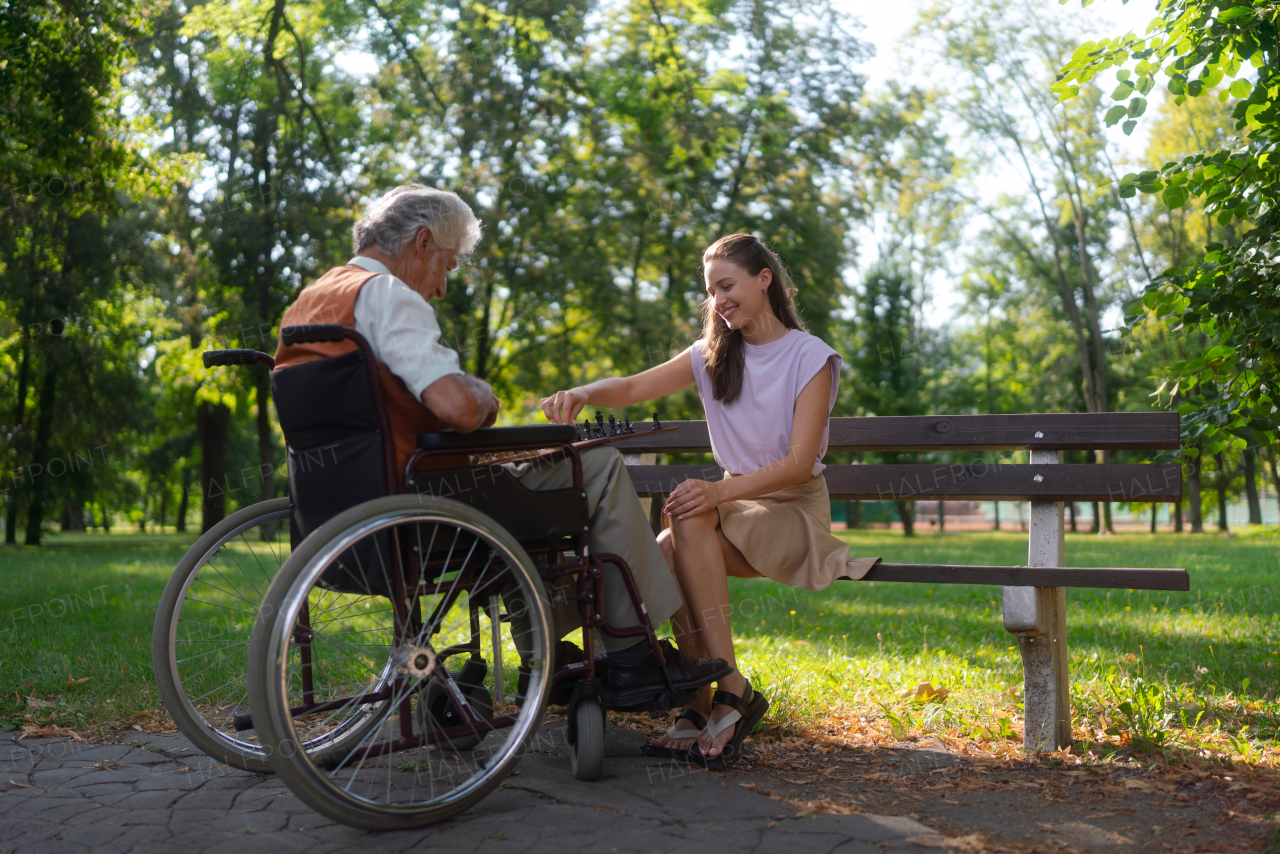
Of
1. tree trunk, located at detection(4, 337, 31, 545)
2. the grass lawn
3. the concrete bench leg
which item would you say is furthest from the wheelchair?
tree trunk, located at detection(4, 337, 31, 545)

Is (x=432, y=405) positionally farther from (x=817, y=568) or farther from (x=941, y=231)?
(x=941, y=231)

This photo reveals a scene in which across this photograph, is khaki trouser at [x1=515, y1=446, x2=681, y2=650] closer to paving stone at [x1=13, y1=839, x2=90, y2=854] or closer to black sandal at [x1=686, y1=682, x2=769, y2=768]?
black sandal at [x1=686, y1=682, x2=769, y2=768]

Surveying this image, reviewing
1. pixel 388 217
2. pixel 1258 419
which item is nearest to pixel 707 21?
pixel 1258 419

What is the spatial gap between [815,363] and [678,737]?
4.07 ft

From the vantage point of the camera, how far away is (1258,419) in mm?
3969

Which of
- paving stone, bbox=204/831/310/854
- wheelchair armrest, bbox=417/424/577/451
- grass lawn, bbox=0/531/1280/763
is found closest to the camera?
paving stone, bbox=204/831/310/854

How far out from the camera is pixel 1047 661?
3.20 metres

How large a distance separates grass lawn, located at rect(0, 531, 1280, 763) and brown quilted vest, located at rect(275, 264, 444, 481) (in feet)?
5.69

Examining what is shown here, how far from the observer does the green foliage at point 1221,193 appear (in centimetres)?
366

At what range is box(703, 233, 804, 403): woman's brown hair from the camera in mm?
3416

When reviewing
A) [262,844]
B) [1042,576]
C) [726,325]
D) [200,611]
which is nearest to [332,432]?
[262,844]

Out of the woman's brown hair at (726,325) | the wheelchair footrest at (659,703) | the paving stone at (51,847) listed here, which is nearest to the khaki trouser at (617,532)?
the wheelchair footrest at (659,703)

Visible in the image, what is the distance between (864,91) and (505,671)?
44.1 ft

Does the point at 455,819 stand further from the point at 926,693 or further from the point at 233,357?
the point at 926,693
